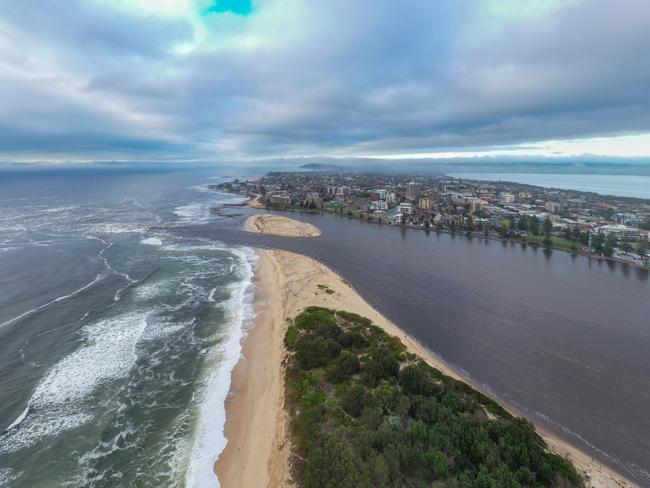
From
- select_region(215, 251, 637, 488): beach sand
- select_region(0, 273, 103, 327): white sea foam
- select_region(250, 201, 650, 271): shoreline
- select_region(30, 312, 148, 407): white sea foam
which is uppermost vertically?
select_region(0, 273, 103, 327): white sea foam

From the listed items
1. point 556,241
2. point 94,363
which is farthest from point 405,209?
point 94,363

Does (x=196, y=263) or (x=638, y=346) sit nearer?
(x=638, y=346)

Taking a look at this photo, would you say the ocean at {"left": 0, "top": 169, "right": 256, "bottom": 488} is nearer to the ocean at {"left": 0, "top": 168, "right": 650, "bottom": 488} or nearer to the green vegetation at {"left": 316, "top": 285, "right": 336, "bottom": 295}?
the ocean at {"left": 0, "top": 168, "right": 650, "bottom": 488}

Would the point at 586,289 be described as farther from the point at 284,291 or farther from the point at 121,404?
the point at 121,404

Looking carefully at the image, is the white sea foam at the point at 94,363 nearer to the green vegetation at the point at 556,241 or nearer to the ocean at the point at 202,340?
the ocean at the point at 202,340

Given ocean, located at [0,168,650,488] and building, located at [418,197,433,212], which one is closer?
ocean, located at [0,168,650,488]

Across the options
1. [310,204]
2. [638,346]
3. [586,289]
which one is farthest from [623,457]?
[310,204]

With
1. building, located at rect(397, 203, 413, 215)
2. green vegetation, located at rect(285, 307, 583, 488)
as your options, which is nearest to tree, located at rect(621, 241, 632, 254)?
building, located at rect(397, 203, 413, 215)

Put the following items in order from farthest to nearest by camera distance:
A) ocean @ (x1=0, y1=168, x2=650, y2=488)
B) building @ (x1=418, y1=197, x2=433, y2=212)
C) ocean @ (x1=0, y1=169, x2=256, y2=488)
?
1. building @ (x1=418, y1=197, x2=433, y2=212)
2. ocean @ (x1=0, y1=168, x2=650, y2=488)
3. ocean @ (x1=0, y1=169, x2=256, y2=488)
